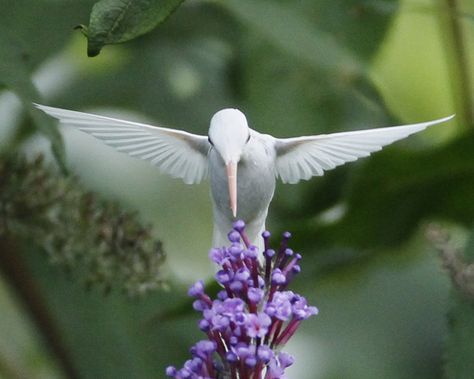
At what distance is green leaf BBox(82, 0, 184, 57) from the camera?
30.7 inches

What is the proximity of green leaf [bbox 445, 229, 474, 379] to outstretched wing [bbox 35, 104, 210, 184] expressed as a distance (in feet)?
0.86

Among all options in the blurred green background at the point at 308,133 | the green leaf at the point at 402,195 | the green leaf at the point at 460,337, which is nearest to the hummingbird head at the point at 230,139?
the green leaf at the point at 460,337

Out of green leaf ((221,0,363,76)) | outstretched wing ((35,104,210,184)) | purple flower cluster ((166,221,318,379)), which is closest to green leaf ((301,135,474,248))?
green leaf ((221,0,363,76))

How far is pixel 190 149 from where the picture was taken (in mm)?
926

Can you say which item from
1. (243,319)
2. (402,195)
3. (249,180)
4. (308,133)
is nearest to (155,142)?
(249,180)

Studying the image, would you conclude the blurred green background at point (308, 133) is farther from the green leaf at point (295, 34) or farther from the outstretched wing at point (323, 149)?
the outstretched wing at point (323, 149)

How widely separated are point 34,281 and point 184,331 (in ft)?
0.69

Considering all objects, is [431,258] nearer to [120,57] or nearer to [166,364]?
[166,364]

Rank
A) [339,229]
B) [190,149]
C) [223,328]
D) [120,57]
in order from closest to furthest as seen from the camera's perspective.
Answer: [223,328], [190,149], [339,229], [120,57]

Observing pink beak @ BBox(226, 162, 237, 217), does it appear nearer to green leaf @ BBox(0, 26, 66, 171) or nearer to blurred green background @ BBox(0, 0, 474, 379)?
green leaf @ BBox(0, 26, 66, 171)

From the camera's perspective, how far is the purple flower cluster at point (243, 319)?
778 mm

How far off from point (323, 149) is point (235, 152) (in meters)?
0.12

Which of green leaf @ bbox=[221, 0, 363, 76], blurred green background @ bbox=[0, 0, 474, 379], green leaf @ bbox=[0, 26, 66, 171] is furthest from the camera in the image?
blurred green background @ bbox=[0, 0, 474, 379]

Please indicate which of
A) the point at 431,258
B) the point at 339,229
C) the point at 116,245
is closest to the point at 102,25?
the point at 116,245
